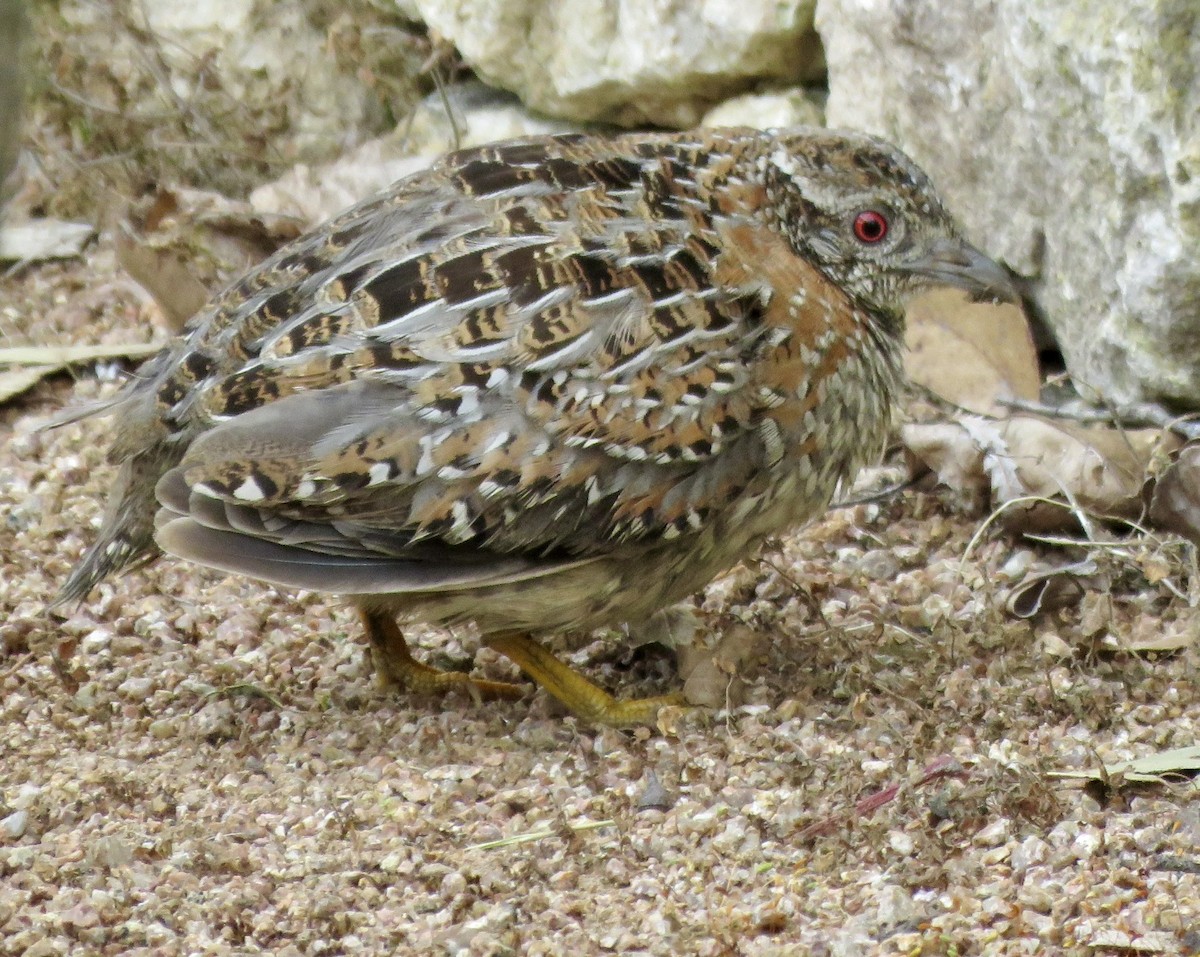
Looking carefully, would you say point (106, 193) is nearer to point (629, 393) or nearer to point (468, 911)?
point (629, 393)

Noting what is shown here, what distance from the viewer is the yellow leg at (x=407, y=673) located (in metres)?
4.91

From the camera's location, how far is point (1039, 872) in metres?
3.73

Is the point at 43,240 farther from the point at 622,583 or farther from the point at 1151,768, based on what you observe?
the point at 1151,768

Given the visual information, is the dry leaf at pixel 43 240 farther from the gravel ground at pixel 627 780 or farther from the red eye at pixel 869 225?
the red eye at pixel 869 225

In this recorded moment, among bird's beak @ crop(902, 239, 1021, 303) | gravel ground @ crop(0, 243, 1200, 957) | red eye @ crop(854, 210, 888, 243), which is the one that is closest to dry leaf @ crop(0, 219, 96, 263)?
gravel ground @ crop(0, 243, 1200, 957)

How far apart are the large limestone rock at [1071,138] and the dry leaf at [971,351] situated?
0.15 metres

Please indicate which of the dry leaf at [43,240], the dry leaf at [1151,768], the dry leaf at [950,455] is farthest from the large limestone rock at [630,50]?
the dry leaf at [1151,768]

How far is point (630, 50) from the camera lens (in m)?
6.68

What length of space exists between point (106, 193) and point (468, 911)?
4.95m

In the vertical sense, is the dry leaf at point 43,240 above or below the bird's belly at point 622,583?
above

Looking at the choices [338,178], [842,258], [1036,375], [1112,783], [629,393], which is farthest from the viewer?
[338,178]

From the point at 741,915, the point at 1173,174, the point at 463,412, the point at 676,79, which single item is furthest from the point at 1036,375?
the point at 741,915

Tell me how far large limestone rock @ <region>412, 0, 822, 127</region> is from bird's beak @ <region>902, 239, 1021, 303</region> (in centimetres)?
183

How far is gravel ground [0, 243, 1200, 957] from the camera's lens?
363 cm
